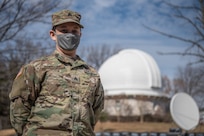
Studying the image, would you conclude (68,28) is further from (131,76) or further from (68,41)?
(131,76)

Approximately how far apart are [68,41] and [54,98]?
424 millimetres

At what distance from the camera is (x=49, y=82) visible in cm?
239

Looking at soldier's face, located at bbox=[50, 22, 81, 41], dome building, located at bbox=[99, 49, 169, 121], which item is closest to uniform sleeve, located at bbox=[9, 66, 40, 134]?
soldier's face, located at bbox=[50, 22, 81, 41]

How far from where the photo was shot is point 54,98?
92.8 inches

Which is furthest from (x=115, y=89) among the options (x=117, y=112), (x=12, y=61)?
(x=12, y=61)

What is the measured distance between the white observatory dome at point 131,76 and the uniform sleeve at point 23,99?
37.4 metres

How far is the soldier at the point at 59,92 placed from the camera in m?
2.32

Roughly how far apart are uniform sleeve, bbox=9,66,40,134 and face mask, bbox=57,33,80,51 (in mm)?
276

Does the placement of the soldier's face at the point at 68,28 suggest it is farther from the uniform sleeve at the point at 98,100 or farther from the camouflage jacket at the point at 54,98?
the uniform sleeve at the point at 98,100

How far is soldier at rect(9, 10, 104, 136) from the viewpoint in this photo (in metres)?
2.32

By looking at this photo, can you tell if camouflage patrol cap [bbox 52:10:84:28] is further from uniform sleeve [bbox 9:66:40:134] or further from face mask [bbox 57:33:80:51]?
uniform sleeve [bbox 9:66:40:134]

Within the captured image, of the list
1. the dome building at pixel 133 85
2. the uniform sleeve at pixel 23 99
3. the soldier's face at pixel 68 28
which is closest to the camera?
the uniform sleeve at pixel 23 99

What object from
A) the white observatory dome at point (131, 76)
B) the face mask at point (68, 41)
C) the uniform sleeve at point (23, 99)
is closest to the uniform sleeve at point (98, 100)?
the face mask at point (68, 41)

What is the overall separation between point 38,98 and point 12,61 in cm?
788
